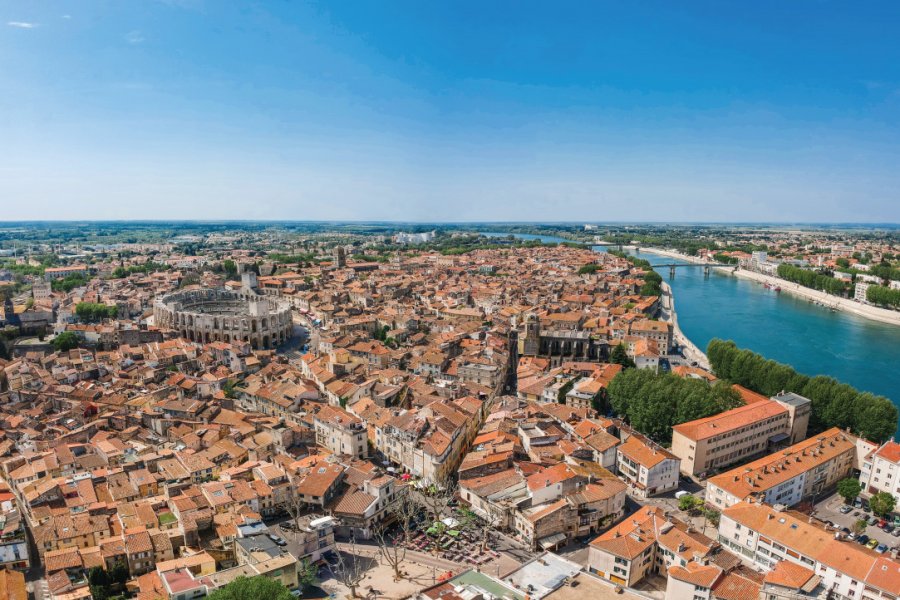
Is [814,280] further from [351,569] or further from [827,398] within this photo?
[351,569]

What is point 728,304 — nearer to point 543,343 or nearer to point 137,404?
point 543,343

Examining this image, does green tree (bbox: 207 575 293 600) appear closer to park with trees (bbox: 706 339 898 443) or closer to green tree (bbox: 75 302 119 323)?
park with trees (bbox: 706 339 898 443)

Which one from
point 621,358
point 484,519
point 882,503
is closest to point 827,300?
point 621,358

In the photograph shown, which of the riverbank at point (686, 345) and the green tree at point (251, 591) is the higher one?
the green tree at point (251, 591)

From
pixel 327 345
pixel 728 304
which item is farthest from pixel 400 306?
pixel 728 304

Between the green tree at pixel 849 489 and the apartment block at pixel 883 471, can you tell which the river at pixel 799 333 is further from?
the green tree at pixel 849 489

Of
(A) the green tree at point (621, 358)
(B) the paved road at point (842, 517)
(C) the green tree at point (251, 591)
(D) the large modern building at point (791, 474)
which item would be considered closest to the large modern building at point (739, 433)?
(D) the large modern building at point (791, 474)

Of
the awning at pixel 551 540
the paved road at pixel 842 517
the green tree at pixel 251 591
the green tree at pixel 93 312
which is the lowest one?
the paved road at pixel 842 517
